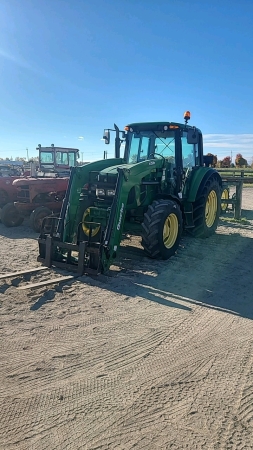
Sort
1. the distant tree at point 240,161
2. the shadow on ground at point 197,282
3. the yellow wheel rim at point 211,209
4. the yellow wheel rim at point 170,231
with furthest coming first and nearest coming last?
the distant tree at point 240,161
the yellow wheel rim at point 211,209
the yellow wheel rim at point 170,231
the shadow on ground at point 197,282

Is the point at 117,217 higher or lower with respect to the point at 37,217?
higher

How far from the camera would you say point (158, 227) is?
20.4ft

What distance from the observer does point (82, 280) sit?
545 cm

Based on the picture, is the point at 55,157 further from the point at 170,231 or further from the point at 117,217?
the point at 117,217

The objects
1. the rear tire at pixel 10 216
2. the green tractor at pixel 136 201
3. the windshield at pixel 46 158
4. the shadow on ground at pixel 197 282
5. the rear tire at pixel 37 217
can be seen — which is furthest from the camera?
the windshield at pixel 46 158

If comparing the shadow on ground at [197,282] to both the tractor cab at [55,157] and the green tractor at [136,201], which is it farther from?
the tractor cab at [55,157]

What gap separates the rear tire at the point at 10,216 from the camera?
10.1 m

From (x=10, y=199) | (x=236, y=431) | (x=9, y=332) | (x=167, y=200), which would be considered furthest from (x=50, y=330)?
(x=10, y=199)

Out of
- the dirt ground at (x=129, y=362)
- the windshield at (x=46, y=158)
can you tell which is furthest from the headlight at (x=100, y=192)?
the windshield at (x=46, y=158)

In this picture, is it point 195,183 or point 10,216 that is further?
point 10,216

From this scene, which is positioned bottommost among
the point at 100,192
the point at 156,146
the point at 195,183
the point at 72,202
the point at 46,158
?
the point at 72,202

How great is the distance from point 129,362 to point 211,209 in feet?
20.9

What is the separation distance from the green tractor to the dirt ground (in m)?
0.57

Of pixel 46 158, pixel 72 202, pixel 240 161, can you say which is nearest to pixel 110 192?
pixel 72 202
